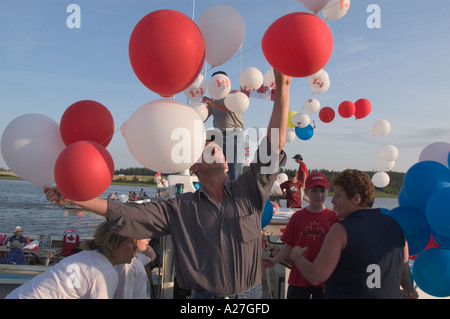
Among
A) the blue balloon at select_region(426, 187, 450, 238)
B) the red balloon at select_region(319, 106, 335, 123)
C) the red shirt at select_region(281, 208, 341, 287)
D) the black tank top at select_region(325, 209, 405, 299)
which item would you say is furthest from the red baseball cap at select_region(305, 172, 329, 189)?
the red balloon at select_region(319, 106, 335, 123)

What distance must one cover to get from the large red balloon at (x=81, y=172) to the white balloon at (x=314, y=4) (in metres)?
1.43

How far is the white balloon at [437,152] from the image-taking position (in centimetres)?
261

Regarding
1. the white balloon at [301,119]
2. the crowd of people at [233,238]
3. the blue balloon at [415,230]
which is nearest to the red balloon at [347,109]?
the white balloon at [301,119]

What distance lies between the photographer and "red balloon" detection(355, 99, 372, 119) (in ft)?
19.6

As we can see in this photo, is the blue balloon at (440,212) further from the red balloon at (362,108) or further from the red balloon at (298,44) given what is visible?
the red balloon at (362,108)

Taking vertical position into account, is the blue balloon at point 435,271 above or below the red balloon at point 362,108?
below

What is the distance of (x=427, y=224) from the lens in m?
2.13

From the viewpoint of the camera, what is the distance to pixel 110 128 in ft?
5.47

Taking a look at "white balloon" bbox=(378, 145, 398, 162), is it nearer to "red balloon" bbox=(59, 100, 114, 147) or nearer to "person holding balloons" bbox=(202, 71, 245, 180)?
"person holding balloons" bbox=(202, 71, 245, 180)

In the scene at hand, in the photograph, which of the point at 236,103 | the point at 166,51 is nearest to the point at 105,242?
the point at 166,51

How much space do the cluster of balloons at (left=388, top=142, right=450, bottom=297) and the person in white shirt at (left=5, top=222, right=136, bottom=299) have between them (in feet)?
5.76

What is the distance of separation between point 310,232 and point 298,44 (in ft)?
4.76
